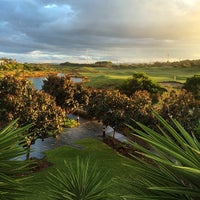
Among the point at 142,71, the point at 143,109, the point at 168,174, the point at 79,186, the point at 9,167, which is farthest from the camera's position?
the point at 142,71

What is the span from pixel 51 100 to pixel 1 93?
423 centimetres

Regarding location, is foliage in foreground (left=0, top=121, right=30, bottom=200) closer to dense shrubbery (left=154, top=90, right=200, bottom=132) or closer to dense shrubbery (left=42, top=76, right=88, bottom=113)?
dense shrubbery (left=154, top=90, right=200, bottom=132)

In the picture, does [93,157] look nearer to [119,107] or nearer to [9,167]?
[119,107]

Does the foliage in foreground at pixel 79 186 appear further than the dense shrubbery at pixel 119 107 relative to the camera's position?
No

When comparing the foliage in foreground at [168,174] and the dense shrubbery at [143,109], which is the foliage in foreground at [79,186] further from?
the dense shrubbery at [143,109]

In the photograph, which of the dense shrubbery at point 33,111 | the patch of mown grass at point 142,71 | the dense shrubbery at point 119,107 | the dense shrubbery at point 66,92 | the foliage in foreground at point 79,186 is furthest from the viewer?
the patch of mown grass at point 142,71

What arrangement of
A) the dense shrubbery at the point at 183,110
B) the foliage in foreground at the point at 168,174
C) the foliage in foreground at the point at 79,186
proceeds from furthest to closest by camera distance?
A: the dense shrubbery at the point at 183,110 → the foliage in foreground at the point at 79,186 → the foliage in foreground at the point at 168,174

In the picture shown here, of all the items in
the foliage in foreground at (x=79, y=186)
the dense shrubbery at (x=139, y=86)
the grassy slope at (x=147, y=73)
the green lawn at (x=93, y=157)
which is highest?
the foliage in foreground at (x=79, y=186)

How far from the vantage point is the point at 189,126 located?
21766 millimetres

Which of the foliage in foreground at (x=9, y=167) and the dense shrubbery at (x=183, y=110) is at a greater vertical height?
the foliage in foreground at (x=9, y=167)

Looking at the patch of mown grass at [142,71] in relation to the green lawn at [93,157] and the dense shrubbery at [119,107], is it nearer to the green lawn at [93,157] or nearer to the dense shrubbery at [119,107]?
the dense shrubbery at [119,107]

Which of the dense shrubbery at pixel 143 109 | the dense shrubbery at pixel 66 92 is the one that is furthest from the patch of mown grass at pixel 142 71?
the dense shrubbery at pixel 143 109

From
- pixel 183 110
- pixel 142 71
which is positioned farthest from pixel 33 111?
pixel 142 71

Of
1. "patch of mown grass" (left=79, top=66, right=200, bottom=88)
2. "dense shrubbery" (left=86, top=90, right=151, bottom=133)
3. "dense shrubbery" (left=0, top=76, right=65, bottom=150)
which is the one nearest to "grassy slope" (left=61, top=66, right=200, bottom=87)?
"patch of mown grass" (left=79, top=66, right=200, bottom=88)
